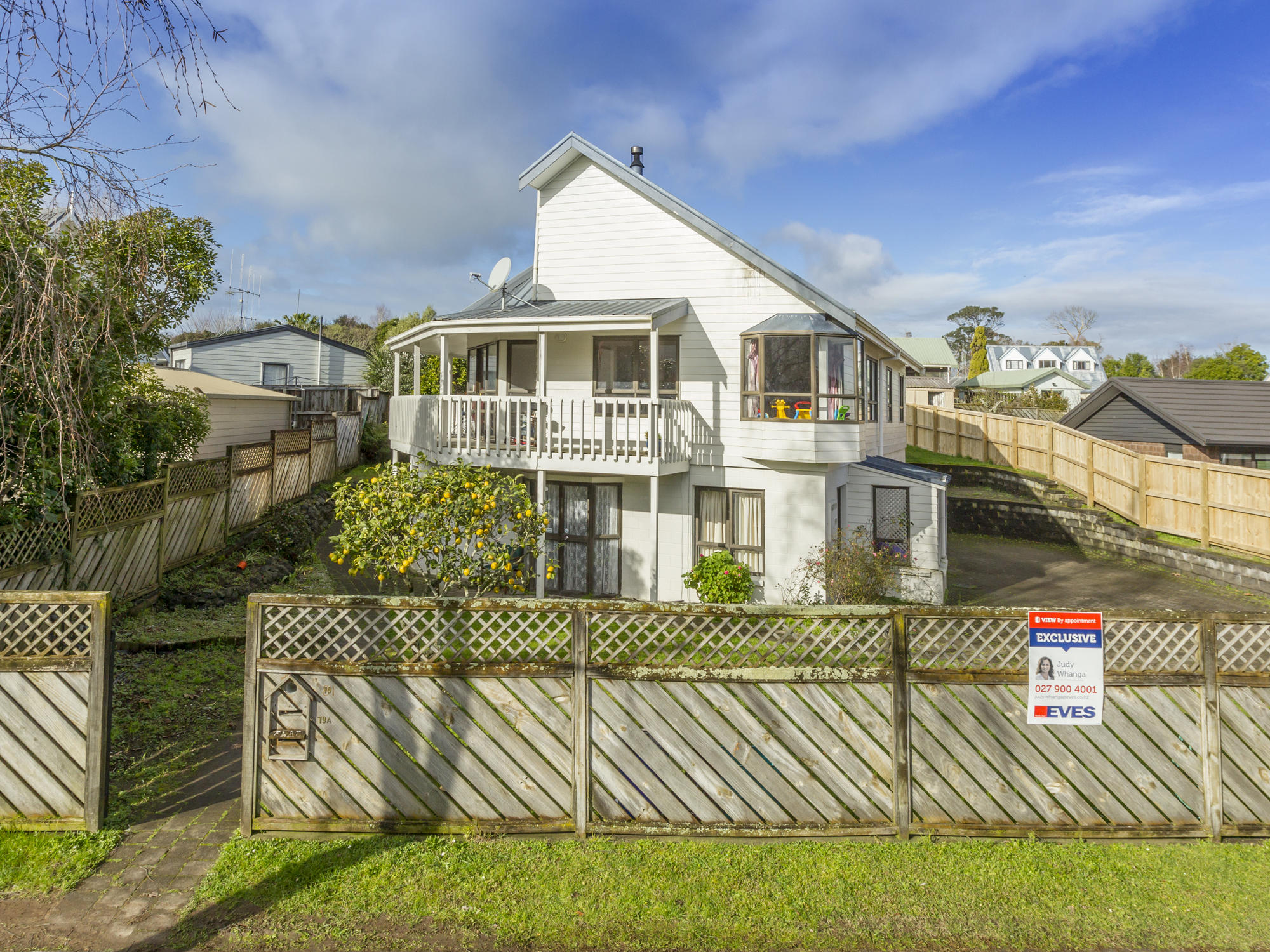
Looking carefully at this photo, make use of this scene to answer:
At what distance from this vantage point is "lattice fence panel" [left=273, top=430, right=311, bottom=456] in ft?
56.3

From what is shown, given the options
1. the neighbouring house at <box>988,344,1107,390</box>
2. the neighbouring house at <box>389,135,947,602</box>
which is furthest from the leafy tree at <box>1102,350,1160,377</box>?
the neighbouring house at <box>389,135,947,602</box>

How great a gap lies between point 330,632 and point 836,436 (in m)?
9.48

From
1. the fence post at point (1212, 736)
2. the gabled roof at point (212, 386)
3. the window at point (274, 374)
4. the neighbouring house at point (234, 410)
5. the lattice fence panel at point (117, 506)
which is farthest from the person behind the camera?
the window at point (274, 374)

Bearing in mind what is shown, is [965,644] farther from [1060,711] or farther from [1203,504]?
[1203,504]

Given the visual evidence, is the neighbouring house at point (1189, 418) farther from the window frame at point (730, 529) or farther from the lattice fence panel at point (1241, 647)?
the lattice fence panel at point (1241, 647)

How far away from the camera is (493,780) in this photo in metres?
5.09

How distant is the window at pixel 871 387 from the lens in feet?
50.0

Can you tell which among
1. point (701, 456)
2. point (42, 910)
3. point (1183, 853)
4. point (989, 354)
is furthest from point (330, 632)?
point (989, 354)

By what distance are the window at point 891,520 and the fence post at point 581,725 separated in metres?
10.8

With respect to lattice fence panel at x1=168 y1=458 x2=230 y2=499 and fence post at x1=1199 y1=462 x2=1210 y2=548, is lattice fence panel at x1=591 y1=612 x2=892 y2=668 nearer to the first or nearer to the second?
lattice fence panel at x1=168 y1=458 x2=230 y2=499

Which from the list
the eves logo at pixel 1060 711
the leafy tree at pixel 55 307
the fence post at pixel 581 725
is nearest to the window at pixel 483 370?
the leafy tree at pixel 55 307

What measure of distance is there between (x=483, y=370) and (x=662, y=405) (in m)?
5.13

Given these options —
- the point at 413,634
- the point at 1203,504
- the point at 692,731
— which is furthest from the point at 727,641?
the point at 1203,504

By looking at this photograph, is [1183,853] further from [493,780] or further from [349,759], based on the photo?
[349,759]
